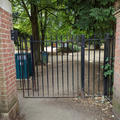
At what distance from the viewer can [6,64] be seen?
224 centimetres

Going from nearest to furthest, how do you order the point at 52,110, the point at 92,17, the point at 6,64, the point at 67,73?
the point at 6,64 < the point at 52,110 < the point at 67,73 < the point at 92,17

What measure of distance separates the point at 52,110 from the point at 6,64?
156cm

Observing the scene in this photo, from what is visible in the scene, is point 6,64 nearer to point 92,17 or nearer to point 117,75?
point 117,75

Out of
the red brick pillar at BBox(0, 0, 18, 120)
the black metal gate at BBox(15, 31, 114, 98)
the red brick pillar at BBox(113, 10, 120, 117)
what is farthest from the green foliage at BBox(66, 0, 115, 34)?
the red brick pillar at BBox(0, 0, 18, 120)

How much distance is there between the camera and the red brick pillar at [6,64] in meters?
2.14

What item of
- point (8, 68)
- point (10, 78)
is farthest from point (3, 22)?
point (10, 78)

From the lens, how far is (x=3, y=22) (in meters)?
2.15

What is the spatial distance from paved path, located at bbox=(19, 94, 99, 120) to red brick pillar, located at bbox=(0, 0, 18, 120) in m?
0.52

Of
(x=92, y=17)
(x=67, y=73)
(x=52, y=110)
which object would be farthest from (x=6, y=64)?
(x=92, y=17)

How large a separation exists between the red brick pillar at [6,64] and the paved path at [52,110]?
1.69ft

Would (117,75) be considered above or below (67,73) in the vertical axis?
above

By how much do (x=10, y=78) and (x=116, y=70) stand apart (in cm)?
228

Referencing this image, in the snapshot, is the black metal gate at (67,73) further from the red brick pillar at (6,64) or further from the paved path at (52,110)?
the red brick pillar at (6,64)

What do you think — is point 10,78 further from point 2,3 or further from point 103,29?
point 103,29
